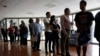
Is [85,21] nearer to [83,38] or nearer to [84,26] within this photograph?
[84,26]

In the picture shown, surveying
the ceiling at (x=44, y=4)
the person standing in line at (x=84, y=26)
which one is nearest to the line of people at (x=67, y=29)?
the person standing in line at (x=84, y=26)

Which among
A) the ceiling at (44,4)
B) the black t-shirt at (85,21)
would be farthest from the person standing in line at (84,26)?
the ceiling at (44,4)

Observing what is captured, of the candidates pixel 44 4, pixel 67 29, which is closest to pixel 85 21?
pixel 67 29

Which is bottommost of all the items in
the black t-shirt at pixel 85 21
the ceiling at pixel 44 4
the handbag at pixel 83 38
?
the handbag at pixel 83 38

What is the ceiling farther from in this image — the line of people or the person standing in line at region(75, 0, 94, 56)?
the person standing in line at region(75, 0, 94, 56)

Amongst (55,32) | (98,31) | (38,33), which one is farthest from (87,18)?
(38,33)

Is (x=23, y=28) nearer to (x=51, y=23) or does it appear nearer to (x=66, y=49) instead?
(x=51, y=23)

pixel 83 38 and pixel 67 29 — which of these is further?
pixel 67 29

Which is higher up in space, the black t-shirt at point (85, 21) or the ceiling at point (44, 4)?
the ceiling at point (44, 4)

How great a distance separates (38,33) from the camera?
22.9ft

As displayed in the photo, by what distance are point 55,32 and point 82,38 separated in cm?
196

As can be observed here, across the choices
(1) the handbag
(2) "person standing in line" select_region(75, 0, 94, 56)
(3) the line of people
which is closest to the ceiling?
(3) the line of people

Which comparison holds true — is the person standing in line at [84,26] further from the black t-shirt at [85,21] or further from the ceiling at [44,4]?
the ceiling at [44,4]

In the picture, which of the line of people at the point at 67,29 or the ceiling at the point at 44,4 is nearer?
the line of people at the point at 67,29
